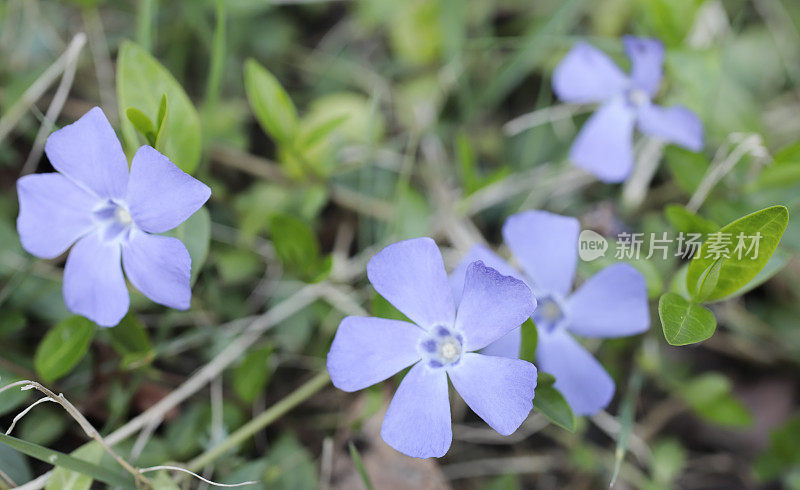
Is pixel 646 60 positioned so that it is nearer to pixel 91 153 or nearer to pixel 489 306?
pixel 489 306

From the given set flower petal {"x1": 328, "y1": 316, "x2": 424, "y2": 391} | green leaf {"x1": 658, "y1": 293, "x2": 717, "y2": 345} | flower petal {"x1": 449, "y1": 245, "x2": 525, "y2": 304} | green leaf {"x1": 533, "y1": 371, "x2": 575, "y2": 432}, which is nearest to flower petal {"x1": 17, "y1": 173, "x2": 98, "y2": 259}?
flower petal {"x1": 328, "y1": 316, "x2": 424, "y2": 391}

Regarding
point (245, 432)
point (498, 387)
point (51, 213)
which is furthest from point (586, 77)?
point (51, 213)

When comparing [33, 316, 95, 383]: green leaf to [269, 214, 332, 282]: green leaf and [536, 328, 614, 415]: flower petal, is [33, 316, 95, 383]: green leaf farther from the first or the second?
[536, 328, 614, 415]: flower petal

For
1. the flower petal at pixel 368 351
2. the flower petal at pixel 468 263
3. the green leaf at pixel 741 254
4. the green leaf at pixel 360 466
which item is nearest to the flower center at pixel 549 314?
the flower petal at pixel 468 263

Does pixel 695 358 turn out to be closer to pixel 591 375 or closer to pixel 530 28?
pixel 591 375

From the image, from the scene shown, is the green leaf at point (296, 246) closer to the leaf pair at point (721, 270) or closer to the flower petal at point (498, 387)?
the flower petal at point (498, 387)

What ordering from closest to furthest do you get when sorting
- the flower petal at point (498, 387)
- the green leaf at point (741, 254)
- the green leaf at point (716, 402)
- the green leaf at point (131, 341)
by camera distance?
1. the flower petal at point (498, 387)
2. the green leaf at point (741, 254)
3. the green leaf at point (131, 341)
4. the green leaf at point (716, 402)
